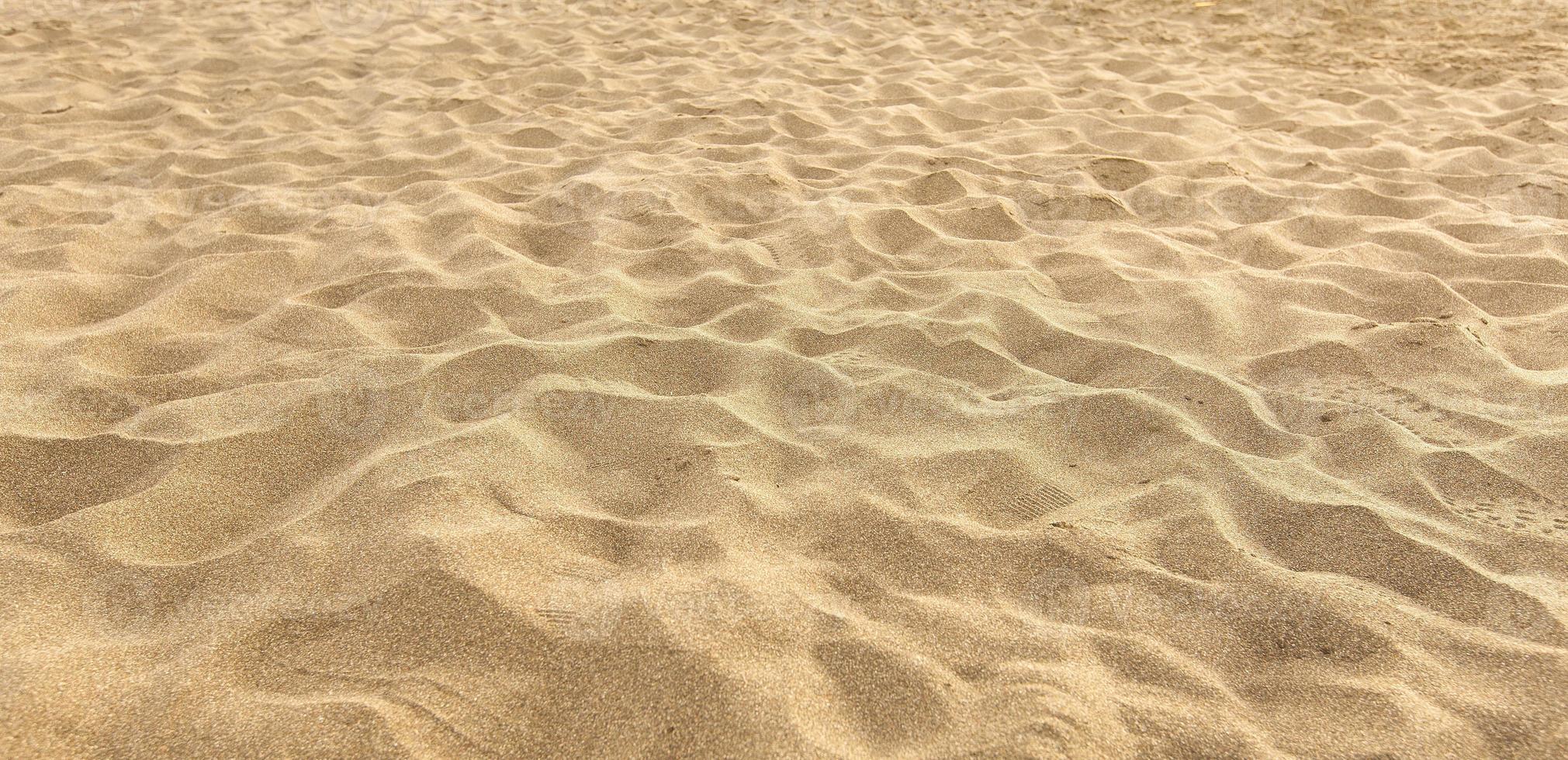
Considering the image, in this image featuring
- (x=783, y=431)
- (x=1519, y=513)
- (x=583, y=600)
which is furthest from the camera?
(x=783, y=431)

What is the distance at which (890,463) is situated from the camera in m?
1.83

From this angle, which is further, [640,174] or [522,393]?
[640,174]

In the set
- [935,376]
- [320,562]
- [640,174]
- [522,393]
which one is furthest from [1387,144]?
[320,562]

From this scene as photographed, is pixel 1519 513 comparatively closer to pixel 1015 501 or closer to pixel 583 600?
pixel 1015 501

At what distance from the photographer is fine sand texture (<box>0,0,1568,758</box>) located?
4.18 ft

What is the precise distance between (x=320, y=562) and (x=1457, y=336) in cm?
261

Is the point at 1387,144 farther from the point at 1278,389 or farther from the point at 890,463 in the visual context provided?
the point at 890,463

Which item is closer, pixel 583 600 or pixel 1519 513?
pixel 583 600

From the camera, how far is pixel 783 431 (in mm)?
1945

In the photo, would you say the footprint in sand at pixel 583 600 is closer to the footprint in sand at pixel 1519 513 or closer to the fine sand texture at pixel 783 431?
the fine sand texture at pixel 783 431

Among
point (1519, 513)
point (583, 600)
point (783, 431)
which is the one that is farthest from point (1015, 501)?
point (1519, 513)

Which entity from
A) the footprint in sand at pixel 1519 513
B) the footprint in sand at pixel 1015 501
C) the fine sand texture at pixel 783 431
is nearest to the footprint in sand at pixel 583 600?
the fine sand texture at pixel 783 431

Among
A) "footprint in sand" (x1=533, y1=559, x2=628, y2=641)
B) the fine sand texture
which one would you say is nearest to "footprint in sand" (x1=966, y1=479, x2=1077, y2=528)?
the fine sand texture

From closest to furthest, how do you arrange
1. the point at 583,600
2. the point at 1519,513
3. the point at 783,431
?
the point at 583,600, the point at 1519,513, the point at 783,431
